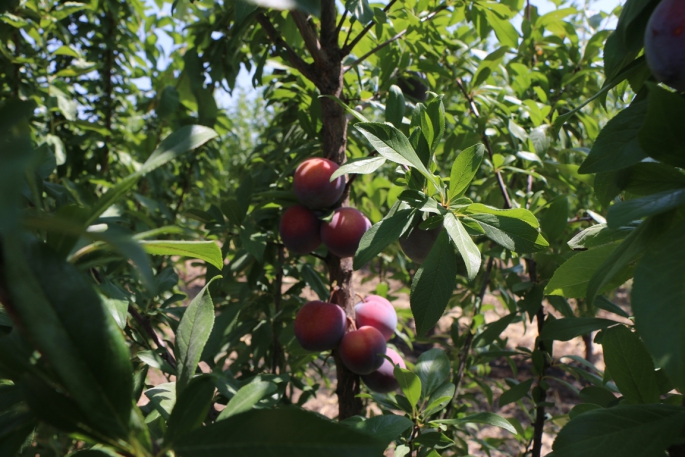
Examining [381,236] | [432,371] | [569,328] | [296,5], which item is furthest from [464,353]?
[296,5]

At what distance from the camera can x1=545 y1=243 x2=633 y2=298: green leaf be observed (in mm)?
521

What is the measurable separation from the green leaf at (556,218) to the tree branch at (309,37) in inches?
19.9

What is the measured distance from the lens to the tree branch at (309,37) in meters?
0.84

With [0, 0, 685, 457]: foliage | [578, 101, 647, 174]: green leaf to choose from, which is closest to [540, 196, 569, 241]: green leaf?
[0, 0, 685, 457]: foliage

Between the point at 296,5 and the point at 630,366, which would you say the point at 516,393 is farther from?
the point at 296,5

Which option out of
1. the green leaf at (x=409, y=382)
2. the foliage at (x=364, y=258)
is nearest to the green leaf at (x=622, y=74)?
the foliage at (x=364, y=258)

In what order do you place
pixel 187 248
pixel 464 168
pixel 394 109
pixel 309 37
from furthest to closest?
pixel 309 37, pixel 394 109, pixel 464 168, pixel 187 248

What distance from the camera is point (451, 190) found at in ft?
2.17

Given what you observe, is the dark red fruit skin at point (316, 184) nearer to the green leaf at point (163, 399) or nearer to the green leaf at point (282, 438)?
the green leaf at point (163, 399)

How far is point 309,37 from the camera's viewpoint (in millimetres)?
877

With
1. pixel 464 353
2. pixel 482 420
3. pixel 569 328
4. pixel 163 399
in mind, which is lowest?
pixel 464 353

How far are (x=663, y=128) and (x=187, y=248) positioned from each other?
393mm

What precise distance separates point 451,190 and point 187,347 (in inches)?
15.4

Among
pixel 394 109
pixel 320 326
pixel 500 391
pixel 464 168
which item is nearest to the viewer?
pixel 464 168
